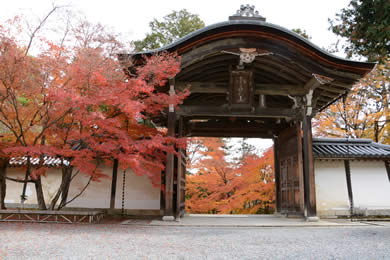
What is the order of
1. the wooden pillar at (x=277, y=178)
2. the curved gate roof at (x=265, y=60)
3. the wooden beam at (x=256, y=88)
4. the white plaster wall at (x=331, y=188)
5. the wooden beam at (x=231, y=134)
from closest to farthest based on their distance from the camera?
the curved gate roof at (x=265, y=60) → the wooden beam at (x=256, y=88) → the white plaster wall at (x=331, y=188) → the wooden pillar at (x=277, y=178) → the wooden beam at (x=231, y=134)

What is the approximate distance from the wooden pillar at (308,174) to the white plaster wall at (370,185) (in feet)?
9.79

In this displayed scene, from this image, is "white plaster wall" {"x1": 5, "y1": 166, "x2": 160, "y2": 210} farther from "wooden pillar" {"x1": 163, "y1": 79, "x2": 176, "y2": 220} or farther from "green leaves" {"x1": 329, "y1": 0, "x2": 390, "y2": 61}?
"green leaves" {"x1": 329, "y1": 0, "x2": 390, "y2": 61}

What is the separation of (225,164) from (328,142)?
6.42 meters

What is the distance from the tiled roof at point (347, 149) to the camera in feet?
35.7

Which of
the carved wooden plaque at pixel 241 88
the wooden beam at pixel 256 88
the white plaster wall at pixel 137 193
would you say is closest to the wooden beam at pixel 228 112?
the carved wooden plaque at pixel 241 88

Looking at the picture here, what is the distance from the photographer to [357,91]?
18000mm

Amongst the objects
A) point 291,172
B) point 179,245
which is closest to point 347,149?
→ point 291,172

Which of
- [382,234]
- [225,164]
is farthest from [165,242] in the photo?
[225,164]

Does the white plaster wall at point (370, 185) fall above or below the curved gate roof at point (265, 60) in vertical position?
below

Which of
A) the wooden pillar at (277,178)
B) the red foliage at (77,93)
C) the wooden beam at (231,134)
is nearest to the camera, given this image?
the red foliage at (77,93)

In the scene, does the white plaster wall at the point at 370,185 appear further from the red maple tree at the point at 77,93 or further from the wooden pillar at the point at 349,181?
the red maple tree at the point at 77,93

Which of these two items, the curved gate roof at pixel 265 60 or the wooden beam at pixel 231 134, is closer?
the curved gate roof at pixel 265 60

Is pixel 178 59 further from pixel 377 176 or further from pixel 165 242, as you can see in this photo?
pixel 377 176

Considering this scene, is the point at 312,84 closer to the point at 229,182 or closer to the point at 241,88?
the point at 241,88
